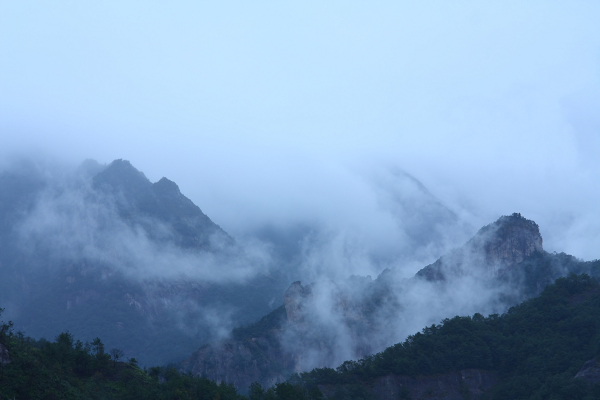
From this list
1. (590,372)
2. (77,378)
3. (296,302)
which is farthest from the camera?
(296,302)

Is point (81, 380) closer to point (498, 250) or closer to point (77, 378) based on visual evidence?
point (77, 378)

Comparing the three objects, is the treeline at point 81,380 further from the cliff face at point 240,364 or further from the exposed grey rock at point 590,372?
the cliff face at point 240,364

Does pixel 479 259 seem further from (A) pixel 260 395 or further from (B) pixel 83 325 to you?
(B) pixel 83 325

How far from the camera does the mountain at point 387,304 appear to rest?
148 meters

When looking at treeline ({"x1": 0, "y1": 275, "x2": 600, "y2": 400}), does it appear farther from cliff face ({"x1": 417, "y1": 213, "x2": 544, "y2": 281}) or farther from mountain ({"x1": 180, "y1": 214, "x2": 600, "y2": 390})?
cliff face ({"x1": 417, "y1": 213, "x2": 544, "y2": 281})

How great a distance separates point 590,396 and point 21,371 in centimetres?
6730

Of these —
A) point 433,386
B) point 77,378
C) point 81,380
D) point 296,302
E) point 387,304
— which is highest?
point 387,304

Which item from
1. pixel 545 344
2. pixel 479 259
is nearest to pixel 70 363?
pixel 545 344

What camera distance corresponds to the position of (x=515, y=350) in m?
91.6

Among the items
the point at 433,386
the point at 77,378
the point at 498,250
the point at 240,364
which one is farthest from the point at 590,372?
the point at 240,364

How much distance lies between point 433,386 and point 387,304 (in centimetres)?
8274

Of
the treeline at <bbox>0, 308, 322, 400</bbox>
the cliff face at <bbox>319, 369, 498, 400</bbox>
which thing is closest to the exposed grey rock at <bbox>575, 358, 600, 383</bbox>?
the cliff face at <bbox>319, 369, 498, 400</bbox>

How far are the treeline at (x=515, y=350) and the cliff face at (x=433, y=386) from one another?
124 cm

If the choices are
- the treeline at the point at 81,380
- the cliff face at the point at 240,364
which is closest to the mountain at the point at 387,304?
the cliff face at the point at 240,364
